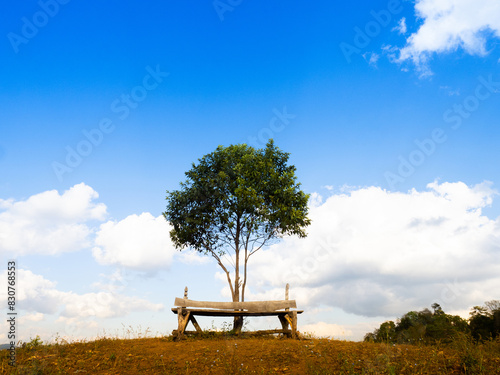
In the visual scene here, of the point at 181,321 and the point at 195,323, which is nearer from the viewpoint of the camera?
the point at 181,321

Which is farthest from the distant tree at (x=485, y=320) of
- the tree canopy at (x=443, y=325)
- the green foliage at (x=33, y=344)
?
the green foliage at (x=33, y=344)

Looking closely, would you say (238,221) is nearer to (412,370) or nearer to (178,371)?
(178,371)

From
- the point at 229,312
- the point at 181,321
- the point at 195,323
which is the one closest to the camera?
the point at 181,321

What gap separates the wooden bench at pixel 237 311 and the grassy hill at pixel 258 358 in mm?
1454

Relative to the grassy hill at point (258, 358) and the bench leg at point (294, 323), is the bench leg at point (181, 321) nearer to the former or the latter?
the grassy hill at point (258, 358)

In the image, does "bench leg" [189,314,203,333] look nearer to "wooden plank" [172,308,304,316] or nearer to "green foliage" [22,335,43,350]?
"wooden plank" [172,308,304,316]

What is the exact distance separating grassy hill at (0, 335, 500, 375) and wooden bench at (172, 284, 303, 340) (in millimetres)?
1454

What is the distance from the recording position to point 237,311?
14.5m

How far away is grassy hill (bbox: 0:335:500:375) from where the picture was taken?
Answer: 375 inches

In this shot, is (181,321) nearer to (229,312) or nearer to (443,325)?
(229,312)

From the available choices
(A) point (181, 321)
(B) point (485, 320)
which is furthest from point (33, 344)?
(B) point (485, 320)

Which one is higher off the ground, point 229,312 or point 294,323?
point 229,312

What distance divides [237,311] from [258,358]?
3.92m

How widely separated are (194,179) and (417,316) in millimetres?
35270
